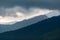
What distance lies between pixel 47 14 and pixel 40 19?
0.08 m

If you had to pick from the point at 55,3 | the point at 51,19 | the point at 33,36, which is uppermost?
the point at 55,3

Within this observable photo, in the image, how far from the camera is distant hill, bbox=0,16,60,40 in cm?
116

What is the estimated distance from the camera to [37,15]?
1136 millimetres

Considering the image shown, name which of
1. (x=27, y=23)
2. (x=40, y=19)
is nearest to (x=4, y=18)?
(x=27, y=23)

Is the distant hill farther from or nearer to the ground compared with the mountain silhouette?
nearer to the ground

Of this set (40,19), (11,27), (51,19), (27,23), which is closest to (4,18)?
(11,27)

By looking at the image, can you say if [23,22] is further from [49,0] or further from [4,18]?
[49,0]

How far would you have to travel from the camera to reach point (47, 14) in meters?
1.17

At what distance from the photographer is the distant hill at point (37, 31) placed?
1160 mm

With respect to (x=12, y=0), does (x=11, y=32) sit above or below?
below

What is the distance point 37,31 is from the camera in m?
1.19

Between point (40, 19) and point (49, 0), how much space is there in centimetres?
18

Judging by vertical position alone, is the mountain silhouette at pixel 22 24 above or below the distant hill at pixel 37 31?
above

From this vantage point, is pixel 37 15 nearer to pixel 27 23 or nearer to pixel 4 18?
pixel 27 23
